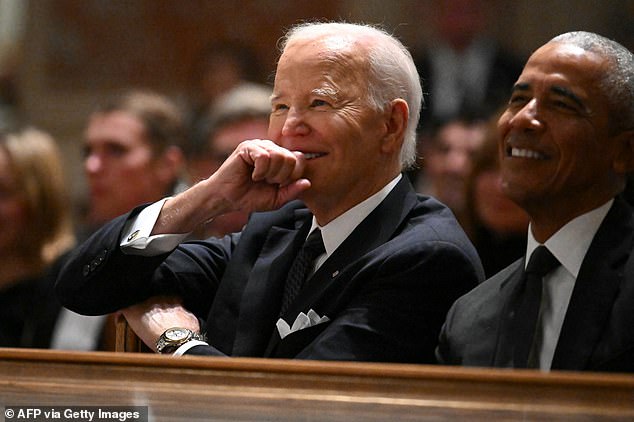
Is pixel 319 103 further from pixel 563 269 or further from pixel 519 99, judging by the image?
pixel 563 269

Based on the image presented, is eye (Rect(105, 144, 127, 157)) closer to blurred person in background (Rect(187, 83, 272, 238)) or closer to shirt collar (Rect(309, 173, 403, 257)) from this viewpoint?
blurred person in background (Rect(187, 83, 272, 238))

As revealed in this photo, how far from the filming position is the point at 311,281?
226 centimetres

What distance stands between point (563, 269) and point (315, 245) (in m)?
0.58

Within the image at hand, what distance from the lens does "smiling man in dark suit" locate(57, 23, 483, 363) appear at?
7.16ft

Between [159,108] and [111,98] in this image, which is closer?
[159,108]

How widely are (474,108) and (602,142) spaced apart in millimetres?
2406

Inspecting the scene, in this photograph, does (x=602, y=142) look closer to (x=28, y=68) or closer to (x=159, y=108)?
(x=159, y=108)

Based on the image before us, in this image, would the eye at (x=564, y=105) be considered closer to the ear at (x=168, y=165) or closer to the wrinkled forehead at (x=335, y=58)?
the wrinkled forehead at (x=335, y=58)

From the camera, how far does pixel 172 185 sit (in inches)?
148

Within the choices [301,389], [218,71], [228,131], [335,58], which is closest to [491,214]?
[228,131]

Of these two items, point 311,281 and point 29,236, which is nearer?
point 311,281

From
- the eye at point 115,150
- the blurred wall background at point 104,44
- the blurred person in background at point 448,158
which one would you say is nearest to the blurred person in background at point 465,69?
the blurred person in background at point 448,158

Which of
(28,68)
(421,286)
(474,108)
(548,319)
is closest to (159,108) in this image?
(474,108)

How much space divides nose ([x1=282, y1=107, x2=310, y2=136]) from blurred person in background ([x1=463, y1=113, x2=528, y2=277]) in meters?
1.07
